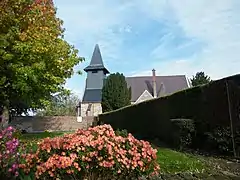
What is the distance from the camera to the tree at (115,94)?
3888cm

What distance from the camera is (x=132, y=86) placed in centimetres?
4953

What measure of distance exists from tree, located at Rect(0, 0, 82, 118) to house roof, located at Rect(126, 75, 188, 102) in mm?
33319

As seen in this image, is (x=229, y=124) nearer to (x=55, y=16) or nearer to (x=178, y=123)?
(x=178, y=123)

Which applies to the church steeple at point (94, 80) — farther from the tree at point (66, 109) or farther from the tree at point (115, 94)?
the tree at point (115, 94)

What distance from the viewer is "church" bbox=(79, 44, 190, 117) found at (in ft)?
155

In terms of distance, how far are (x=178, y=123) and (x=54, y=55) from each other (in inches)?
263

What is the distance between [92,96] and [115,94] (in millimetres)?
11390

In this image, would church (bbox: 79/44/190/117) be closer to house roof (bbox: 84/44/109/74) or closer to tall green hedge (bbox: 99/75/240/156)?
house roof (bbox: 84/44/109/74)

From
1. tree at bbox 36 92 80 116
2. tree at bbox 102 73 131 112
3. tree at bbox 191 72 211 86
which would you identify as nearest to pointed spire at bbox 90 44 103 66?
tree at bbox 36 92 80 116

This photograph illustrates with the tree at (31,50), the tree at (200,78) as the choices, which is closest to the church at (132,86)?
the tree at (200,78)

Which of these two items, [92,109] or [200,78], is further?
[92,109]

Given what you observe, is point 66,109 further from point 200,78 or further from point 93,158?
point 93,158

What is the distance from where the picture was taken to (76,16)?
457 inches

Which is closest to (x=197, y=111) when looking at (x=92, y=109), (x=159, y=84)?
(x=92, y=109)
